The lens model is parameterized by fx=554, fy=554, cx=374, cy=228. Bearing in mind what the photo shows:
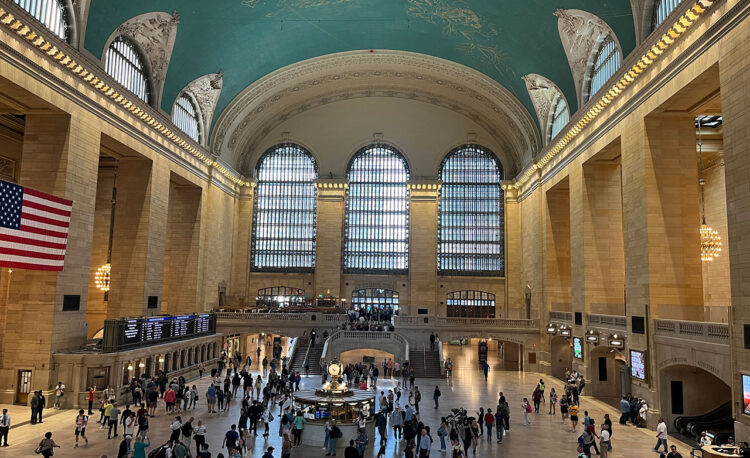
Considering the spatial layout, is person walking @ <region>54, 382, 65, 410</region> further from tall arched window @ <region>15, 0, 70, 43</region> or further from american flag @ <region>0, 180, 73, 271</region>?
tall arched window @ <region>15, 0, 70, 43</region>

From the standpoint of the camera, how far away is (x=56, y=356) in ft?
60.0

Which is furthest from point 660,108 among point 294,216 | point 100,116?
point 294,216

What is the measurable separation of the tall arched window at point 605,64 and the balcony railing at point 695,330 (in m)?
10.3

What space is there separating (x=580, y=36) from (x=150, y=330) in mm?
22086

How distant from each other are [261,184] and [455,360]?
19.3 meters

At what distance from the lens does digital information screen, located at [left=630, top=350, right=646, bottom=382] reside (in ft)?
60.3

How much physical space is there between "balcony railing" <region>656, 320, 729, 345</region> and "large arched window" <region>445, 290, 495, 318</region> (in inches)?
891

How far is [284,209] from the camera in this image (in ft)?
138

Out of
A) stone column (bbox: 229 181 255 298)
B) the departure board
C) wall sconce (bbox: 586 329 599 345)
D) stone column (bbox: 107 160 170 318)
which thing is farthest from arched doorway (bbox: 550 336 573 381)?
stone column (bbox: 229 181 255 298)

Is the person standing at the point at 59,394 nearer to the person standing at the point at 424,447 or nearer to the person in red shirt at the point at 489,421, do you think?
the person standing at the point at 424,447

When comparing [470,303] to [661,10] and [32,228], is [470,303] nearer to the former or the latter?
[661,10]

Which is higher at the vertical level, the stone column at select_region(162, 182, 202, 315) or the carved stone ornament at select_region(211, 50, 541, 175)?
the carved stone ornament at select_region(211, 50, 541, 175)

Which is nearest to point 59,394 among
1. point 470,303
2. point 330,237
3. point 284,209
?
point 330,237

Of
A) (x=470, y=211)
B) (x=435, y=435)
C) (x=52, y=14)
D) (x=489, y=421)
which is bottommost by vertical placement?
(x=435, y=435)
